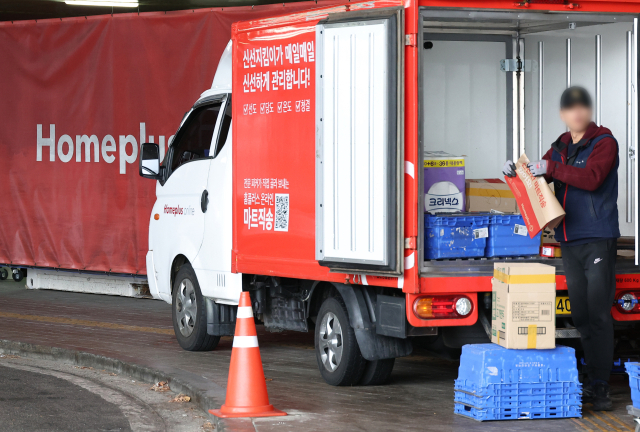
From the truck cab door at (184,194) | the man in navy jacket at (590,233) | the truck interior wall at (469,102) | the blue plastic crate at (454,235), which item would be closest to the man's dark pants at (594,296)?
the man in navy jacket at (590,233)

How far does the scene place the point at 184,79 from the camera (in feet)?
39.4

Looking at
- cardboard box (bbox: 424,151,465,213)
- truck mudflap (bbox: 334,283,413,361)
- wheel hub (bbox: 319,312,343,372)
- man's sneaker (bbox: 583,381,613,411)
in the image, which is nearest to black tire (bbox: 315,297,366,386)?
wheel hub (bbox: 319,312,343,372)

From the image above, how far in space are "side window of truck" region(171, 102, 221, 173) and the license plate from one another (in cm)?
338

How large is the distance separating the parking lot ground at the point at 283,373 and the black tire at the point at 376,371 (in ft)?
0.26

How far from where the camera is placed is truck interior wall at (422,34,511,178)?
25.7ft

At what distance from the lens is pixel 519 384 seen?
18.9 feet

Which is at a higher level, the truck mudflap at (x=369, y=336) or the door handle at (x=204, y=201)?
the door handle at (x=204, y=201)

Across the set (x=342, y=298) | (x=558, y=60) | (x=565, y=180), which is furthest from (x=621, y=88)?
(x=342, y=298)

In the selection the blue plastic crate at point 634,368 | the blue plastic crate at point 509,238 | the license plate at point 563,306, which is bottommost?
the blue plastic crate at point 634,368

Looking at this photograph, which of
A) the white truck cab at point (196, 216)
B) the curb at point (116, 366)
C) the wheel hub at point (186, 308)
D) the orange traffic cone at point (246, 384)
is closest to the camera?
the orange traffic cone at point (246, 384)

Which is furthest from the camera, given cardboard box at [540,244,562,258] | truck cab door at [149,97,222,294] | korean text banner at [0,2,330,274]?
korean text banner at [0,2,330,274]

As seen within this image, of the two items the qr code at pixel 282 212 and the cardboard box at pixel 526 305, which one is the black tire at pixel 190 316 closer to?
the qr code at pixel 282 212

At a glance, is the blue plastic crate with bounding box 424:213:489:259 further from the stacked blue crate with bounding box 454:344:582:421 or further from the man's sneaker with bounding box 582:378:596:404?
the man's sneaker with bounding box 582:378:596:404

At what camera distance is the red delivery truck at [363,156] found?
602 centimetres
